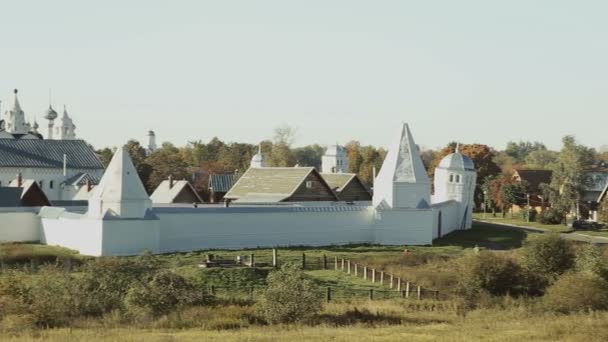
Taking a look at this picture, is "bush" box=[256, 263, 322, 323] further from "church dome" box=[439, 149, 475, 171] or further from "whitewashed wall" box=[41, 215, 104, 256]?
"church dome" box=[439, 149, 475, 171]

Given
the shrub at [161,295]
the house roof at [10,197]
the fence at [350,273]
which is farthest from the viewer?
the house roof at [10,197]

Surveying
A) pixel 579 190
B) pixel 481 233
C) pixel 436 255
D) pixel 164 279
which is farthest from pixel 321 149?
pixel 164 279

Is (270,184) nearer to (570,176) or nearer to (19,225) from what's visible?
(19,225)

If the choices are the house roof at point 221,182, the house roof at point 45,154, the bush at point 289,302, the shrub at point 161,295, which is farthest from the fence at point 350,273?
the house roof at point 221,182

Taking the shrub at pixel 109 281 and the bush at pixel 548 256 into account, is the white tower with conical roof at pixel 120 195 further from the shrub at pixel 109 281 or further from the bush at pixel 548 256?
the bush at pixel 548 256

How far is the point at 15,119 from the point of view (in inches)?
3184

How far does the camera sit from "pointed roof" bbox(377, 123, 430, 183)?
4719 centimetres

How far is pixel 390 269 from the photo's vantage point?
3600 centimetres

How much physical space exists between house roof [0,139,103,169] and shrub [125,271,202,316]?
3653 centimetres

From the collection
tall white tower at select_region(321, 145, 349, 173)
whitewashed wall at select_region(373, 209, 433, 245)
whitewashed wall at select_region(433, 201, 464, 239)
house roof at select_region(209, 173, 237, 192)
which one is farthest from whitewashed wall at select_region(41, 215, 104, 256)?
tall white tower at select_region(321, 145, 349, 173)

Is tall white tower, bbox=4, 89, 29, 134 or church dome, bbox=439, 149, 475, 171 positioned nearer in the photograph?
church dome, bbox=439, 149, 475, 171

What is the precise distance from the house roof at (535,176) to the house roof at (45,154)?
3821cm

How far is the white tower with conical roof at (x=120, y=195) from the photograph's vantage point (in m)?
38.6

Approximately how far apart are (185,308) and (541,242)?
47.3ft
